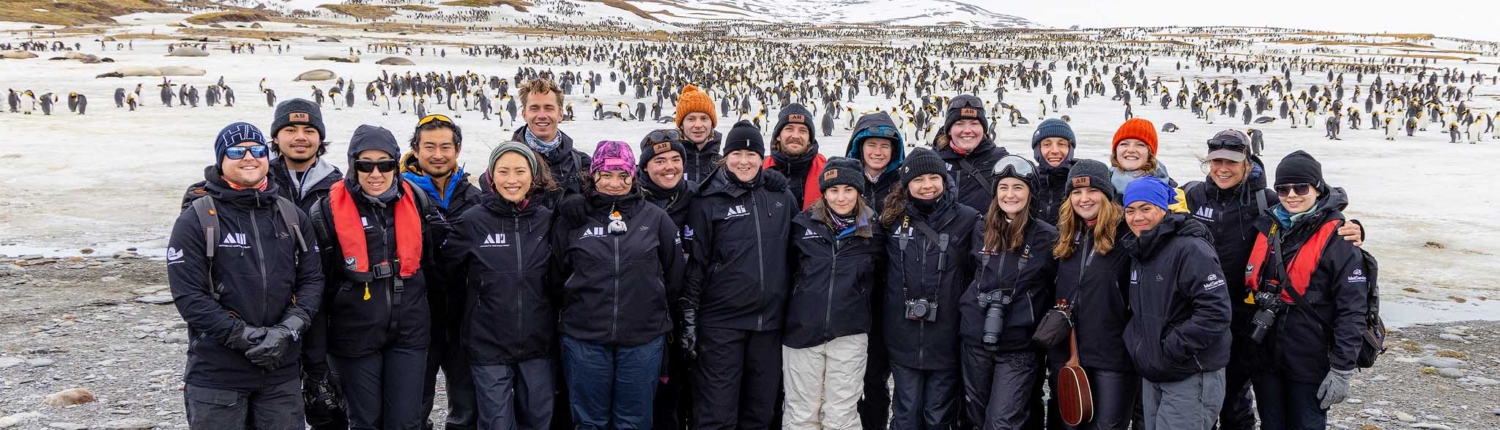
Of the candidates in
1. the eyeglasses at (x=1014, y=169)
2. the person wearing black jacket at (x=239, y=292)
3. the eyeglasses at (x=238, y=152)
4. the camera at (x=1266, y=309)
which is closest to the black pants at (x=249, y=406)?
the person wearing black jacket at (x=239, y=292)

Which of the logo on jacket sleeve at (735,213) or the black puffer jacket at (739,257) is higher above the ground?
the logo on jacket sleeve at (735,213)

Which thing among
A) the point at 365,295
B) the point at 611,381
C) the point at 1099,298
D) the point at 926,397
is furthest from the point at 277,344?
the point at 1099,298

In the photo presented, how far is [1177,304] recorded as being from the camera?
3.11 m

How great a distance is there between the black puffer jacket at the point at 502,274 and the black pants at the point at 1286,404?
271 cm

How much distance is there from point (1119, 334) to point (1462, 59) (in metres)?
56.5

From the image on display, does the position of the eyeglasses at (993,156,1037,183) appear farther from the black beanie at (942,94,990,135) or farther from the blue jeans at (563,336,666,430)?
the blue jeans at (563,336,666,430)

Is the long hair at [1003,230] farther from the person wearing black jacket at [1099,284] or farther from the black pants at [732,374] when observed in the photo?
the black pants at [732,374]

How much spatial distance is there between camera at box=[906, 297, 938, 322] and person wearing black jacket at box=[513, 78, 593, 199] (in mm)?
1545

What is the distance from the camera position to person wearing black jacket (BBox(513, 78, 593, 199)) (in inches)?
160

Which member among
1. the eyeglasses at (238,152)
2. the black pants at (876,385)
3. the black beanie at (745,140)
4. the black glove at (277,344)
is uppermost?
the black beanie at (745,140)

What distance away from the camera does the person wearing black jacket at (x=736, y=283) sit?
353 cm

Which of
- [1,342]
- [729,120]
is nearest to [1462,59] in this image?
[729,120]

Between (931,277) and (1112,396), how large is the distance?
2.52ft

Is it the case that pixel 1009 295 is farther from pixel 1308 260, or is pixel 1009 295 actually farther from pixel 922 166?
pixel 1308 260
